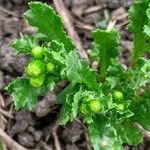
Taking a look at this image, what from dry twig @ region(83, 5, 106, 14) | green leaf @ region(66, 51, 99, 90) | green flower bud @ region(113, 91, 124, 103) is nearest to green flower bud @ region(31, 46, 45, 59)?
green leaf @ region(66, 51, 99, 90)

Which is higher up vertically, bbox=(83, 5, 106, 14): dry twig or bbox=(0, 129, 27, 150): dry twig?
bbox=(83, 5, 106, 14): dry twig

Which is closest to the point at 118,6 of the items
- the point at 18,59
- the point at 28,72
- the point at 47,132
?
the point at 18,59

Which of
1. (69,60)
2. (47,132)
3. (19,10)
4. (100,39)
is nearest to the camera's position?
(69,60)

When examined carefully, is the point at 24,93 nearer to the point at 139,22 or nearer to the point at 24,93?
the point at 24,93

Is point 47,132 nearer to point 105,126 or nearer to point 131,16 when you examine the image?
point 105,126

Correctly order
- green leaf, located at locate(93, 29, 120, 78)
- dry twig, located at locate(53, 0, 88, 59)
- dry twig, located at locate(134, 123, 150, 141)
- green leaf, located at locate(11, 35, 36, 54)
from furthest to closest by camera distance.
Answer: dry twig, located at locate(53, 0, 88, 59) → dry twig, located at locate(134, 123, 150, 141) → green leaf, located at locate(93, 29, 120, 78) → green leaf, located at locate(11, 35, 36, 54)

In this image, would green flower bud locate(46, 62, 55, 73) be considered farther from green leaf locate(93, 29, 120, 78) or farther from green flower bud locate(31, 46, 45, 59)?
green leaf locate(93, 29, 120, 78)

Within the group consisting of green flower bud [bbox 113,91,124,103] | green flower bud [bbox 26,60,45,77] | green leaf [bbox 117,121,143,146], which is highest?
green flower bud [bbox 26,60,45,77]

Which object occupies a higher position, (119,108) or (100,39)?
(100,39)

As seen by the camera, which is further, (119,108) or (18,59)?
(18,59)
